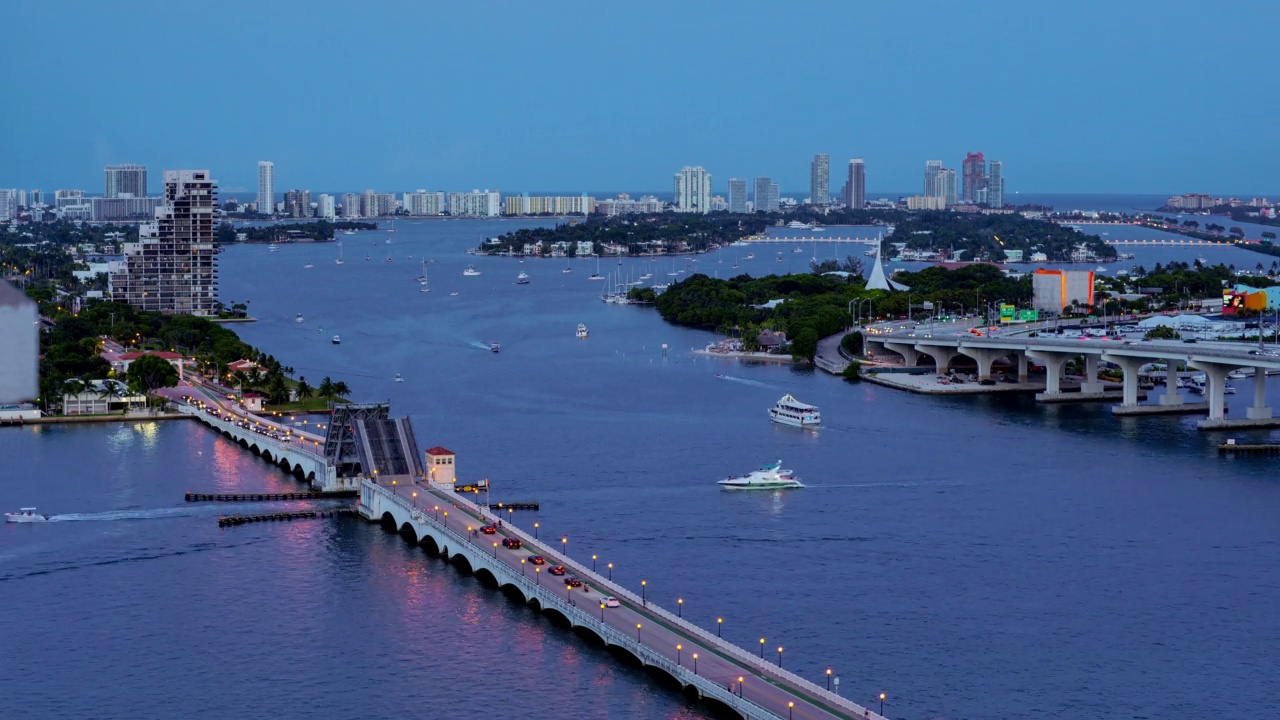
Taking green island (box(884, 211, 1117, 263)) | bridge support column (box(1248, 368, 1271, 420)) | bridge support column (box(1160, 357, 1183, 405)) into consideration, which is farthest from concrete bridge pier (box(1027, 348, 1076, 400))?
green island (box(884, 211, 1117, 263))

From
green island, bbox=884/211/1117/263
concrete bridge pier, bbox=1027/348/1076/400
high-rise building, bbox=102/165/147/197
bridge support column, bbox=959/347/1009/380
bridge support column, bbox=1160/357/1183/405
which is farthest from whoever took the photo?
high-rise building, bbox=102/165/147/197

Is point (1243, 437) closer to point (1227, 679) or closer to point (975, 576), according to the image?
point (975, 576)

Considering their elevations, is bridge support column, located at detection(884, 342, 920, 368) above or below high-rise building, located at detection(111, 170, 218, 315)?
below

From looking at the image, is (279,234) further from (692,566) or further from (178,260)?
(692,566)

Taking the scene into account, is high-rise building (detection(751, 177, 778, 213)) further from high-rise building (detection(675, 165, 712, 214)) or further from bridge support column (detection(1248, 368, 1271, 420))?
bridge support column (detection(1248, 368, 1271, 420))

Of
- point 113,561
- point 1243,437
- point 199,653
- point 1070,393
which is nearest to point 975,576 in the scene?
point 199,653

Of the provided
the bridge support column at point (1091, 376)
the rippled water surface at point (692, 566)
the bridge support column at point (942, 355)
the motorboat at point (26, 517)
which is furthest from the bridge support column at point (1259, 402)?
the motorboat at point (26, 517)

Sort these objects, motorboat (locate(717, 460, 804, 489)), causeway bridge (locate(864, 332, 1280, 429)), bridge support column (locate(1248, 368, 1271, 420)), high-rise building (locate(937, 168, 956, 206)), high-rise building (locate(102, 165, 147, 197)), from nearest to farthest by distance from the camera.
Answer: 1. motorboat (locate(717, 460, 804, 489))
2. bridge support column (locate(1248, 368, 1271, 420))
3. causeway bridge (locate(864, 332, 1280, 429))
4. high-rise building (locate(102, 165, 147, 197))
5. high-rise building (locate(937, 168, 956, 206))
